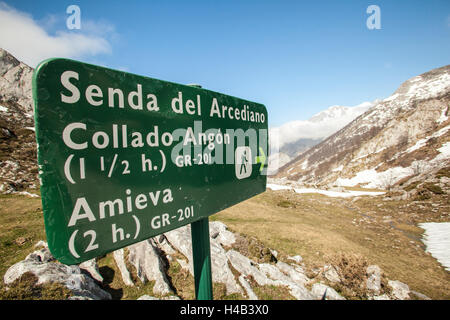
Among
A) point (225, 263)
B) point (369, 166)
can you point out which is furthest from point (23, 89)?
point (369, 166)

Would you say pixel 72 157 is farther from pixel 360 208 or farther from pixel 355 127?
pixel 355 127

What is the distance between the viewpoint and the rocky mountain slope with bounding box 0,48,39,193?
99.2ft

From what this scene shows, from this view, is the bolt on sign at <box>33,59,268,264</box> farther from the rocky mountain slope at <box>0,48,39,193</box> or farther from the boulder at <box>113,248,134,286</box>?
the rocky mountain slope at <box>0,48,39,193</box>

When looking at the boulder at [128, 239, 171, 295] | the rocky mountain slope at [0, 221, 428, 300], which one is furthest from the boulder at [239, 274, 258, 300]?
the boulder at [128, 239, 171, 295]

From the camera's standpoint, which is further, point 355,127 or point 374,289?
point 355,127

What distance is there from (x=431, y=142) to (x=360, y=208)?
75.0 meters

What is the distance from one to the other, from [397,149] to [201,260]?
13410 centimetres

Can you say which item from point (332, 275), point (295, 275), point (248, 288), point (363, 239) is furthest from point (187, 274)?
point (363, 239)

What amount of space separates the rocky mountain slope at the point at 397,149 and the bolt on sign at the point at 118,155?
63.4 meters

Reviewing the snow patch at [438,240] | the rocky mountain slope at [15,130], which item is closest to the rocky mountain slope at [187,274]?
the snow patch at [438,240]

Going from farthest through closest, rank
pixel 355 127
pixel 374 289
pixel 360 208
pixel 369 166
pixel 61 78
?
pixel 355 127 < pixel 369 166 < pixel 360 208 < pixel 374 289 < pixel 61 78

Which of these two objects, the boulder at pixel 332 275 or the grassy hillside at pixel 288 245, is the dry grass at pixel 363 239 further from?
the boulder at pixel 332 275

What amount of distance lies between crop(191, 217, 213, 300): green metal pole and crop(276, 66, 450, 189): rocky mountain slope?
63.0 meters
